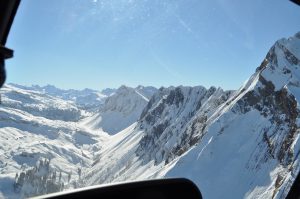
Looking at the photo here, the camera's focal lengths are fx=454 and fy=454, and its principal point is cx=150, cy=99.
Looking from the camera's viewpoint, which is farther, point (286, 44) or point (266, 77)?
point (286, 44)

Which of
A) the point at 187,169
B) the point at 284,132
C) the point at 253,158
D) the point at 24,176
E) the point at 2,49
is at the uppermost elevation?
the point at 2,49

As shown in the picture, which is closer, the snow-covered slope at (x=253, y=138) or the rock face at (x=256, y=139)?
the rock face at (x=256, y=139)

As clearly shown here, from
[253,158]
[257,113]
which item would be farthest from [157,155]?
[253,158]

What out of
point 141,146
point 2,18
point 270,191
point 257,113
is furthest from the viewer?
point 141,146

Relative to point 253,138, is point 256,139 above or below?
above

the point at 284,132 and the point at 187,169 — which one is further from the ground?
the point at 284,132

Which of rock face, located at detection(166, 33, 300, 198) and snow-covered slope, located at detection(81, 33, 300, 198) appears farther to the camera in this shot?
snow-covered slope, located at detection(81, 33, 300, 198)

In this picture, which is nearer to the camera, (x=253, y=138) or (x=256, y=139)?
(x=256, y=139)

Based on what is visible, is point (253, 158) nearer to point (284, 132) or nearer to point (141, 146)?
point (284, 132)

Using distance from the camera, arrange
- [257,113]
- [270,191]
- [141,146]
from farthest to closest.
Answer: [141,146] < [257,113] < [270,191]
